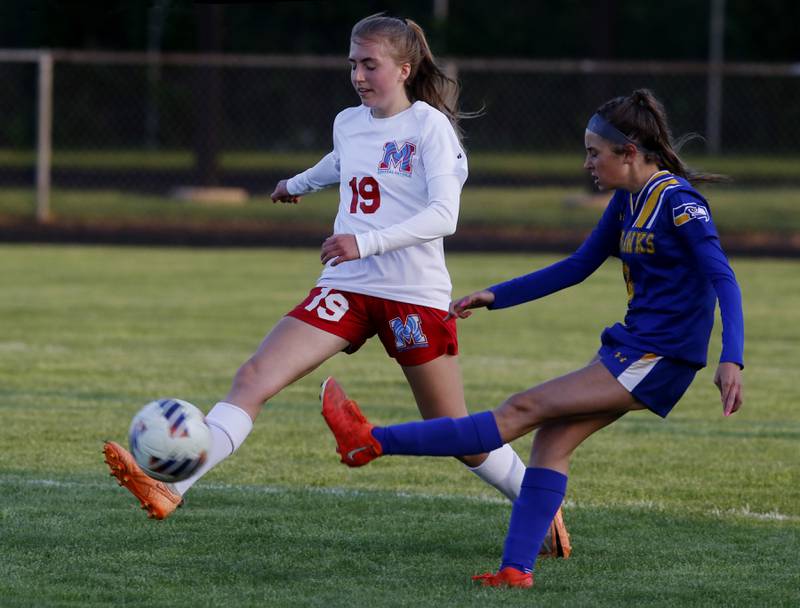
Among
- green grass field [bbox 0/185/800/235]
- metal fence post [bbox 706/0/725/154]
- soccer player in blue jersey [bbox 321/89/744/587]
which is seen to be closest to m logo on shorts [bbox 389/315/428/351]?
soccer player in blue jersey [bbox 321/89/744/587]

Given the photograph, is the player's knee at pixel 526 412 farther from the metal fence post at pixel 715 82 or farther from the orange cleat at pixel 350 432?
the metal fence post at pixel 715 82

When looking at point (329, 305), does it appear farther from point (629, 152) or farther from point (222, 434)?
point (629, 152)

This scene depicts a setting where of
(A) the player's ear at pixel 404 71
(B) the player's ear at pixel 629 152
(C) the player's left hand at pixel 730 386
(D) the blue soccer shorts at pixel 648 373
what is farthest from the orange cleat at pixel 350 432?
(A) the player's ear at pixel 404 71

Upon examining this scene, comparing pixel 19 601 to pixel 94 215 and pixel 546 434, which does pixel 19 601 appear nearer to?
pixel 546 434

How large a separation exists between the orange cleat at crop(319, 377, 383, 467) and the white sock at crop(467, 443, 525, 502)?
926 millimetres

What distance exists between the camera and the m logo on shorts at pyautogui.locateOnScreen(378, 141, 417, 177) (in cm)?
557

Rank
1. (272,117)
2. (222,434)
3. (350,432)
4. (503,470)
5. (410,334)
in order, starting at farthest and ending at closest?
(272,117), (503,470), (410,334), (222,434), (350,432)

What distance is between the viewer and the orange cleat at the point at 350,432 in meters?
4.77

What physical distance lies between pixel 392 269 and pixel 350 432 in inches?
37.6

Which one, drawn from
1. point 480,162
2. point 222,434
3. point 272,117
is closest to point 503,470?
point 222,434

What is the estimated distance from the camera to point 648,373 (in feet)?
15.9

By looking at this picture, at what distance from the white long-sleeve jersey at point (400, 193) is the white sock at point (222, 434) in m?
0.61

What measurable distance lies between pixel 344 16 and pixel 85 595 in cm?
4397

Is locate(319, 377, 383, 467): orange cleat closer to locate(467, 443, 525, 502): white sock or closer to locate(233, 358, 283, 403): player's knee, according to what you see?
locate(233, 358, 283, 403): player's knee
